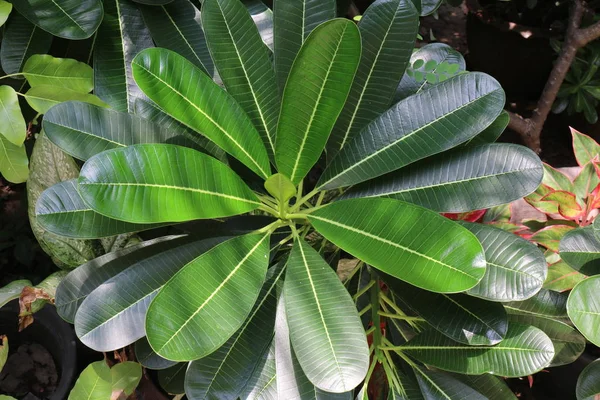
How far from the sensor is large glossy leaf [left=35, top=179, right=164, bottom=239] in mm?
762

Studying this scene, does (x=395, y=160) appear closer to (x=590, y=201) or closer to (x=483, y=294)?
(x=483, y=294)

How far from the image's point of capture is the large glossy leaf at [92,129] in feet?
2.60

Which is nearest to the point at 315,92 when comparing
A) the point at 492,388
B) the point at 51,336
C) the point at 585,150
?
the point at 492,388

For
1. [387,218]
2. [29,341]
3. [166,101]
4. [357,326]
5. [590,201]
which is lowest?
[29,341]

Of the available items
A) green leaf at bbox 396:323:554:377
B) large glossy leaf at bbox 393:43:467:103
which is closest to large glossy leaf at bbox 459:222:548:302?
green leaf at bbox 396:323:554:377

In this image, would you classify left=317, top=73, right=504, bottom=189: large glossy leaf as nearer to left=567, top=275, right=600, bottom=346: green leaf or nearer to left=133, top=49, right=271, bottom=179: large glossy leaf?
left=133, top=49, right=271, bottom=179: large glossy leaf

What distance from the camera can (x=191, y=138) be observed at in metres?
0.88

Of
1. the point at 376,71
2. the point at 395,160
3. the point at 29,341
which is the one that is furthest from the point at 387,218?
the point at 29,341

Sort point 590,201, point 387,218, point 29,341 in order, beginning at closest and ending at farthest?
1. point 387,218
2. point 590,201
3. point 29,341

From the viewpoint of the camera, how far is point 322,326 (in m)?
0.73

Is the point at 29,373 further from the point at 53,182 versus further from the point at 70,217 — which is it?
the point at 70,217

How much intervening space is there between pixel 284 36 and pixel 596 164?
882 mm

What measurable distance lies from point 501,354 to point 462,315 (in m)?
0.08

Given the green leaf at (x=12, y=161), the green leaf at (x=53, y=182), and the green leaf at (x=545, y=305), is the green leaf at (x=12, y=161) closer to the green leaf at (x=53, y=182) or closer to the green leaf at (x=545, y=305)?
the green leaf at (x=53, y=182)
